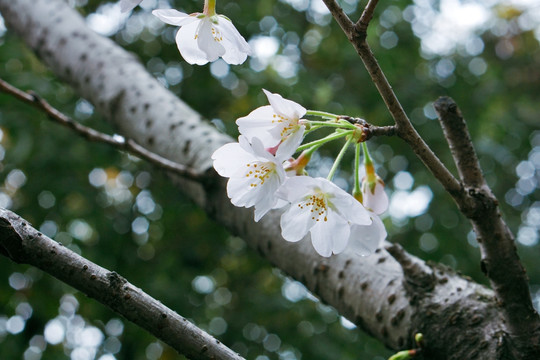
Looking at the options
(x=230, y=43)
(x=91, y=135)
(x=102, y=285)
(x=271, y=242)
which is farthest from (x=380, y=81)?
(x=91, y=135)

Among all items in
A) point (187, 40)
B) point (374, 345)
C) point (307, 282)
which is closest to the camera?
point (187, 40)

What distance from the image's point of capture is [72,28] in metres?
1.96

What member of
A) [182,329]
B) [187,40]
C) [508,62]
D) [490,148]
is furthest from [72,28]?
[508,62]

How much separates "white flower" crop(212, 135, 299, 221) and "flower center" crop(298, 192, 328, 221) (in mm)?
55

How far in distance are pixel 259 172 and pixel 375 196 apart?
0.24m

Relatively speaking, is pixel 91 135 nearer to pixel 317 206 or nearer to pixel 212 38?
pixel 212 38

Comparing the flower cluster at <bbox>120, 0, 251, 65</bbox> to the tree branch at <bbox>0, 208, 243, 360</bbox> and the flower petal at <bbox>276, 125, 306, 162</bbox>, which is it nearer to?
the flower petal at <bbox>276, 125, 306, 162</bbox>

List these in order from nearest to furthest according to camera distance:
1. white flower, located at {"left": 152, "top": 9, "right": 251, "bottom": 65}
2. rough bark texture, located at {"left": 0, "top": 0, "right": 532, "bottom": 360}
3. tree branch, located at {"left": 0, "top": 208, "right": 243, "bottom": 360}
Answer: tree branch, located at {"left": 0, "top": 208, "right": 243, "bottom": 360} < white flower, located at {"left": 152, "top": 9, "right": 251, "bottom": 65} < rough bark texture, located at {"left": 0, "top": 0, "right": 532, "bottom": 360}

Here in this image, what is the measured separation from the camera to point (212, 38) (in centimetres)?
86

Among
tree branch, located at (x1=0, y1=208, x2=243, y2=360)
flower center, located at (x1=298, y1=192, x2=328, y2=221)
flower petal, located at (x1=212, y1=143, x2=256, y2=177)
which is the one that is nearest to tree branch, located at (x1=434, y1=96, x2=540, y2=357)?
flower center, located at (x1=298, y1=192, x2=328, y2=221)

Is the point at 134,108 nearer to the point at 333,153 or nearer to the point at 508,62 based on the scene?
the point at 333,153

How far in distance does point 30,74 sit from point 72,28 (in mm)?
539

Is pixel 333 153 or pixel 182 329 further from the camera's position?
pixel 333 153

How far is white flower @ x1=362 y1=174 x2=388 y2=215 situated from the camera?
955 mm
